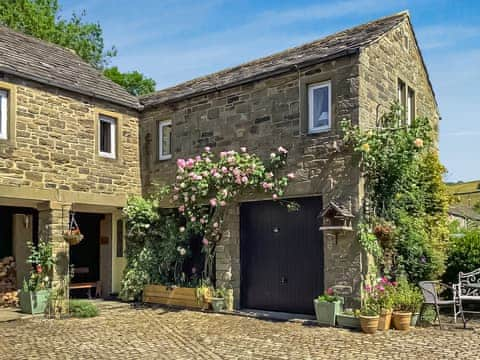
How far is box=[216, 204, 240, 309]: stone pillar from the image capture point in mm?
11656

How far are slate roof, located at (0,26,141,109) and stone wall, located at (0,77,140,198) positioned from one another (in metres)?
0.21

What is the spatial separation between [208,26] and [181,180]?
367 cm

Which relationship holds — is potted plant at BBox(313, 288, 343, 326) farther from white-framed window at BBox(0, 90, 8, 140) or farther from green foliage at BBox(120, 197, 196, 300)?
white-framed window at BBox(0, 90, 8, 140)

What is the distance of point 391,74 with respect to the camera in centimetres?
1130

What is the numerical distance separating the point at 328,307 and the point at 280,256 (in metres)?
1.95

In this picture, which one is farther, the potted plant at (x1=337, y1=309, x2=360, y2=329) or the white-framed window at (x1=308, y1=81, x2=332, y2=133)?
→ the white-framed window at (x1=308, y1=81, x2=332, y2=133)

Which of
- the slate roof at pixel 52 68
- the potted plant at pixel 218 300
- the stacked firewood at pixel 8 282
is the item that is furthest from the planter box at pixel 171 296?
the slate roof at pixel 52 68

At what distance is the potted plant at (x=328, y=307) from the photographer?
9.46 metres

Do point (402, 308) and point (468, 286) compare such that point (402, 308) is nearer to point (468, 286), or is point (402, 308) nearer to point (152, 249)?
point (468, 286)

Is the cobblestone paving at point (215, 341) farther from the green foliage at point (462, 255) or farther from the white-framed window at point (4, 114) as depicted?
the white-framed window at point (4, 114)

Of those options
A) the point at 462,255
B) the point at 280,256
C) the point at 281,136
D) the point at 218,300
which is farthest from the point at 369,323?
the point at 281,136

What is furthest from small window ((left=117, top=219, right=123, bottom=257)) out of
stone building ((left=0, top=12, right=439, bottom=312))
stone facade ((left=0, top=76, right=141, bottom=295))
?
stone facade ((left=0, top=76, right=141, bottom=295))

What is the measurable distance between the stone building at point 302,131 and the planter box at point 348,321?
0.46 metres

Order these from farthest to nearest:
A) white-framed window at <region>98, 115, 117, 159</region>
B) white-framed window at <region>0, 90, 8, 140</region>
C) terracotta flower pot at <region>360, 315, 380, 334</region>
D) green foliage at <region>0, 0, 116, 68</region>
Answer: green foliage at <region>0, 0, 116, 68</region> → white-framed window at <region>98, 115, 117, 159</region> → white-framed window at <region>0, 90, 8, 140</region> → terracotta flower pot at <region>360, 315, 380, 334</region>
